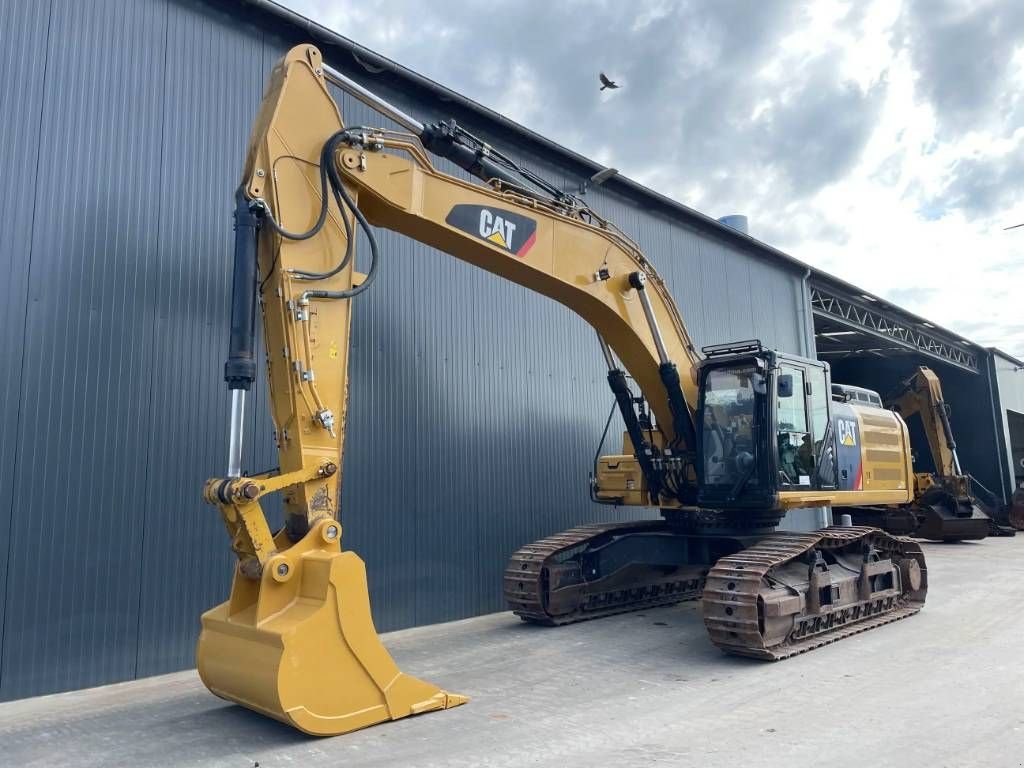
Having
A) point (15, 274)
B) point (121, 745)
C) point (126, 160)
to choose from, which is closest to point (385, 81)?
point (126, 160)

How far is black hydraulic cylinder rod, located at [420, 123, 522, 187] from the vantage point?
23.5ft

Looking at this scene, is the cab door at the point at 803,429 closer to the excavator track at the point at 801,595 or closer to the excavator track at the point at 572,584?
the excavator track at the point at 801,595

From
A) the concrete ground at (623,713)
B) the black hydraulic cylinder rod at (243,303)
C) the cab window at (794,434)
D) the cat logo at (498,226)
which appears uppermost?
the cat logo at (498,226)

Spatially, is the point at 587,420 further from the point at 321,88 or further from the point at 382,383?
the point at 321,88

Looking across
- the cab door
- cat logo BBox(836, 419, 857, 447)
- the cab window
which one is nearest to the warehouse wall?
cat logo BBox(836, 419, 857, 447)

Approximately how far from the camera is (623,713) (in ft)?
18.1

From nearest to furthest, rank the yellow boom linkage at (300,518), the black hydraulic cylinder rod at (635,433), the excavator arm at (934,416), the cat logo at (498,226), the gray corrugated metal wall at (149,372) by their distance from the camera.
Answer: the yellow boom linkage at (300,518) → the gray corrugated metal wall at (149,372) → the cat logo at (498,226) → the black hydraulic cylinder rod at (635,433) → the excavator arm at (934,416)

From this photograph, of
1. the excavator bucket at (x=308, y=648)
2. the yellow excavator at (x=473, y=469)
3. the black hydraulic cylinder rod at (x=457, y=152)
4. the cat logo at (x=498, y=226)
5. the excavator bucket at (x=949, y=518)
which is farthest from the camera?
the excavator bucket at (x=949, y=518)

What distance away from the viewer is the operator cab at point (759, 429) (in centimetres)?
823

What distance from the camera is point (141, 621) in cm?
707

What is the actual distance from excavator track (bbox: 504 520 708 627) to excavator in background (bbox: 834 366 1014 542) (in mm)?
11038

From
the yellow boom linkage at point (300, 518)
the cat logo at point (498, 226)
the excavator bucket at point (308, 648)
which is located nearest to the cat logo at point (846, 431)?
the cat logo at point (498, 226)

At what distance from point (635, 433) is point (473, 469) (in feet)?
7.63

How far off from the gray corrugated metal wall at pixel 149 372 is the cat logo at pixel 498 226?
2709 mm
